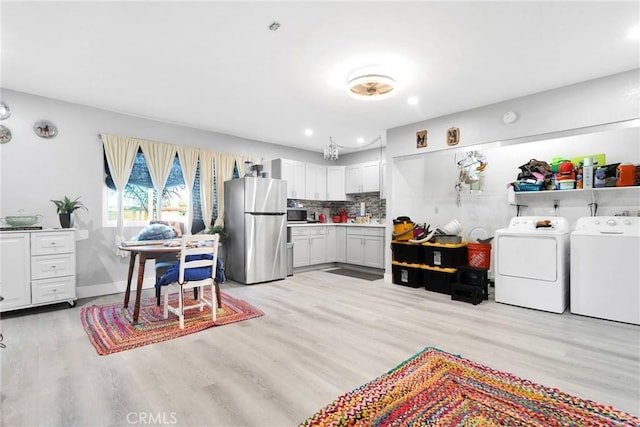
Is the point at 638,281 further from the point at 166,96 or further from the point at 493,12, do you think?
the point at 166,96

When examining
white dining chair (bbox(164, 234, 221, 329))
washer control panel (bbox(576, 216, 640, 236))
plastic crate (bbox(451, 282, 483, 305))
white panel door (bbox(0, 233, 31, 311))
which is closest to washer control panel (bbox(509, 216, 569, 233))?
A: washer control panel (bbox(576, 216, 640, 236))

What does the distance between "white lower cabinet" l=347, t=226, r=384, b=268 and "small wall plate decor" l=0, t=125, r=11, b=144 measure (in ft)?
17.7

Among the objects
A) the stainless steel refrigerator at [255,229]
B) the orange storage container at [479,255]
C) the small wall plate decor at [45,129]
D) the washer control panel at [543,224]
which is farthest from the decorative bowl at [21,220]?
the washer control panel at [543,224]

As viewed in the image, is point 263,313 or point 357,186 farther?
point 357,186

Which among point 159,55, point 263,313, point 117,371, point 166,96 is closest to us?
point 117,371

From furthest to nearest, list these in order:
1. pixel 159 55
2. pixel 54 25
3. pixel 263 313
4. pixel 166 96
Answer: pixel 166 96 < pixel 263 313 < pixel 159 55 < pixel 54 25

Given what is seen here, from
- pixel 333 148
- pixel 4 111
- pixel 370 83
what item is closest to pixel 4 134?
pixel 4 111

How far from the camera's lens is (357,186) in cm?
680

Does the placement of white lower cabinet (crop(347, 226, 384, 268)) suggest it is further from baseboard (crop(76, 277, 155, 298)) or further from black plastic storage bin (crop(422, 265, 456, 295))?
baseboard (crop(76, 277, 155, 298))

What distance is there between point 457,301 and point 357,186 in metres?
3.47

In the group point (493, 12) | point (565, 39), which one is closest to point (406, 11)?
point (493, 12)

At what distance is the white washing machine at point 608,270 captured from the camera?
10.0 ft

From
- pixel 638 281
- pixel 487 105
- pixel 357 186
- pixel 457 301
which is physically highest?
pixel 487 105

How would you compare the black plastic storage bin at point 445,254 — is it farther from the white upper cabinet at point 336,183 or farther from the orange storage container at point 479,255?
the white upper cabinet at point 336,183
